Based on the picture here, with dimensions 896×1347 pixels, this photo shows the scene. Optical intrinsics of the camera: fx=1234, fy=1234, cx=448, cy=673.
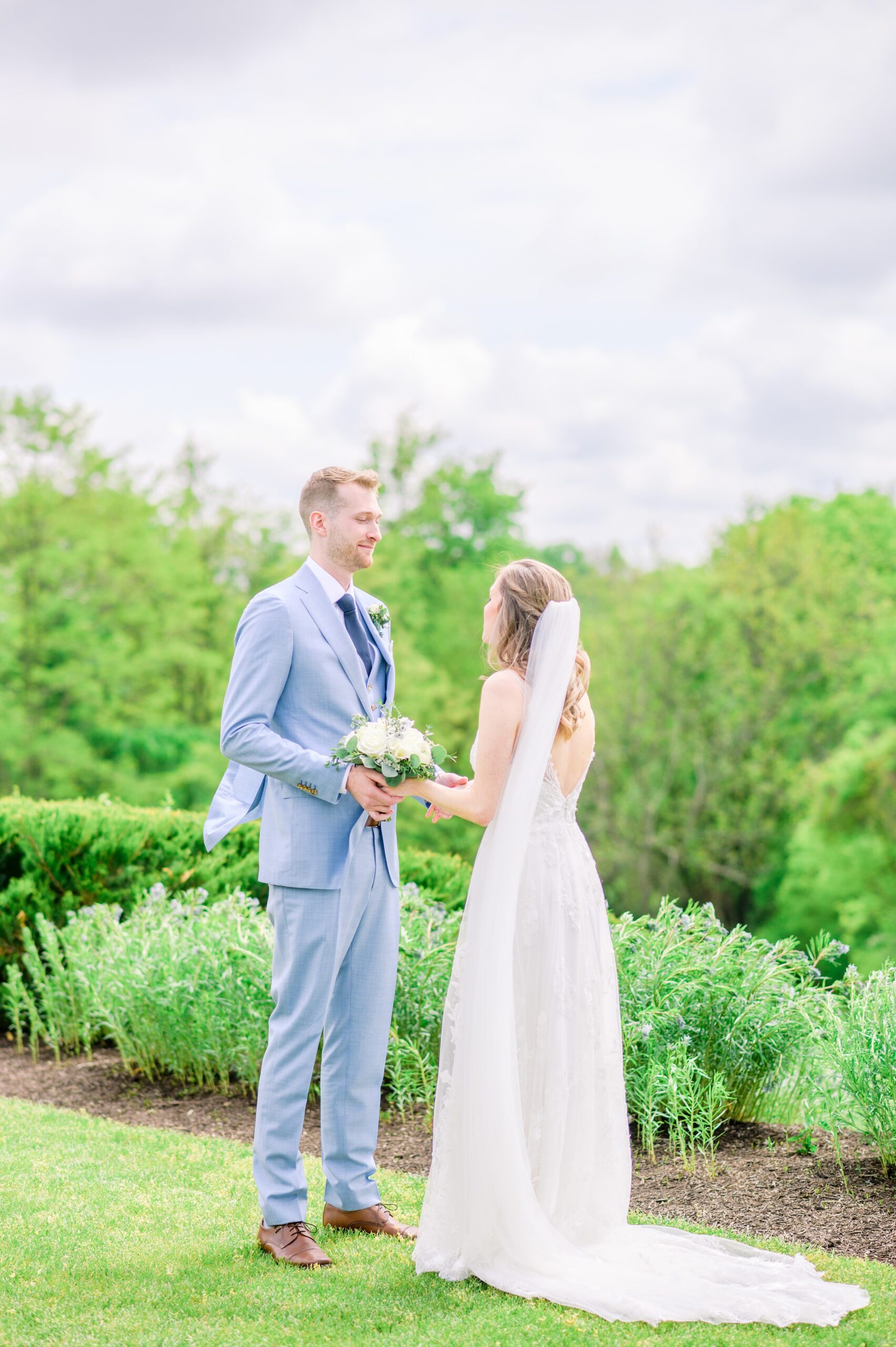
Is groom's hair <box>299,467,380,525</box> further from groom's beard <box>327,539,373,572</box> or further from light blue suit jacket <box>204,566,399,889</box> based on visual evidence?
light blue suit jacket <box>204,566,399,889</box>

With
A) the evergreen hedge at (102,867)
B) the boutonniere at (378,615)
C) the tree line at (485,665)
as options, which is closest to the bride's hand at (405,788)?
the boutonniere at (378,615)

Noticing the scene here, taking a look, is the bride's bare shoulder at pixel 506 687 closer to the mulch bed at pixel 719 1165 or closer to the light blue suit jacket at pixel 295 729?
the light blue suit jacket at pixel 295 729

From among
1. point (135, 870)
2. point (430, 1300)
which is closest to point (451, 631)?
point (135, 870)

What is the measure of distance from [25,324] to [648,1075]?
87.3ft

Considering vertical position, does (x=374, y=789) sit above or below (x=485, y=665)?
below

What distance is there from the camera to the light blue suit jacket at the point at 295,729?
387 cm

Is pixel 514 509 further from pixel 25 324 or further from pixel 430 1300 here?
pixel 430 1300

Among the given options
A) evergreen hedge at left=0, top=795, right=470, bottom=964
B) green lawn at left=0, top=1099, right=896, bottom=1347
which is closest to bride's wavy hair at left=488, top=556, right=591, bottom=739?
green lawn at left=0, top=1099, right=896, bottom=1347

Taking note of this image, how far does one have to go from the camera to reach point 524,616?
12.8 ft

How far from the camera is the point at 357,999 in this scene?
4.11m

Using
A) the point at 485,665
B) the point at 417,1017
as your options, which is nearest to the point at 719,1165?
the point at 417,1017

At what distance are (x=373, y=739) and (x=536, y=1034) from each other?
108 centimetres

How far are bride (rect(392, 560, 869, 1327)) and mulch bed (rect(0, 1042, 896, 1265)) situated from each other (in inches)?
22.3

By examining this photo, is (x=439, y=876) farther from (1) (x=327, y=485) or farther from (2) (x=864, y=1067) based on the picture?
(1) (x=327, y=485)
